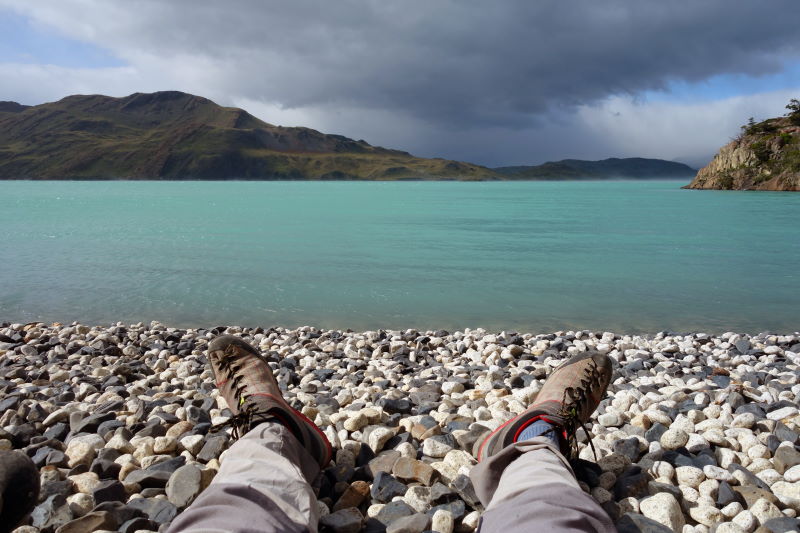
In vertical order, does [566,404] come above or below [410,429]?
above

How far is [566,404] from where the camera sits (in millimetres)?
3088

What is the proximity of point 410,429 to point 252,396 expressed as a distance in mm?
1069

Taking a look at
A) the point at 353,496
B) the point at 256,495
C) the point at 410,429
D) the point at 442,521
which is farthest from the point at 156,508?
the point at 410,429

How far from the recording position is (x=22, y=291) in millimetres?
10391

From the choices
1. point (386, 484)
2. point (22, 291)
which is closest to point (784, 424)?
point (386, 484)

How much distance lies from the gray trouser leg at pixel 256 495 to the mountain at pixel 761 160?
86.0 meters

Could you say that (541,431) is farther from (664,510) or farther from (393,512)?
(393,512)

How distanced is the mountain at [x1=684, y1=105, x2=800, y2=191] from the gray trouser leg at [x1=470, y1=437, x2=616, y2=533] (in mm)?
85306

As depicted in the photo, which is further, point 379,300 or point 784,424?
point 379,300

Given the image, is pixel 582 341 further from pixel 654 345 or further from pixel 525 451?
pixel 525 451

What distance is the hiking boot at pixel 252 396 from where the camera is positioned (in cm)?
284

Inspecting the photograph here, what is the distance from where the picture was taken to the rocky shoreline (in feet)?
8.23

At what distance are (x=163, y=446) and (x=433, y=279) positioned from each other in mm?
8862

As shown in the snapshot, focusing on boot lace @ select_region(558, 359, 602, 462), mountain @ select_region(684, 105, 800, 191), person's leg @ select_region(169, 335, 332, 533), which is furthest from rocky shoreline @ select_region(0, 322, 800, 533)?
mountain @ select_region(684, 105, 800, 191)
